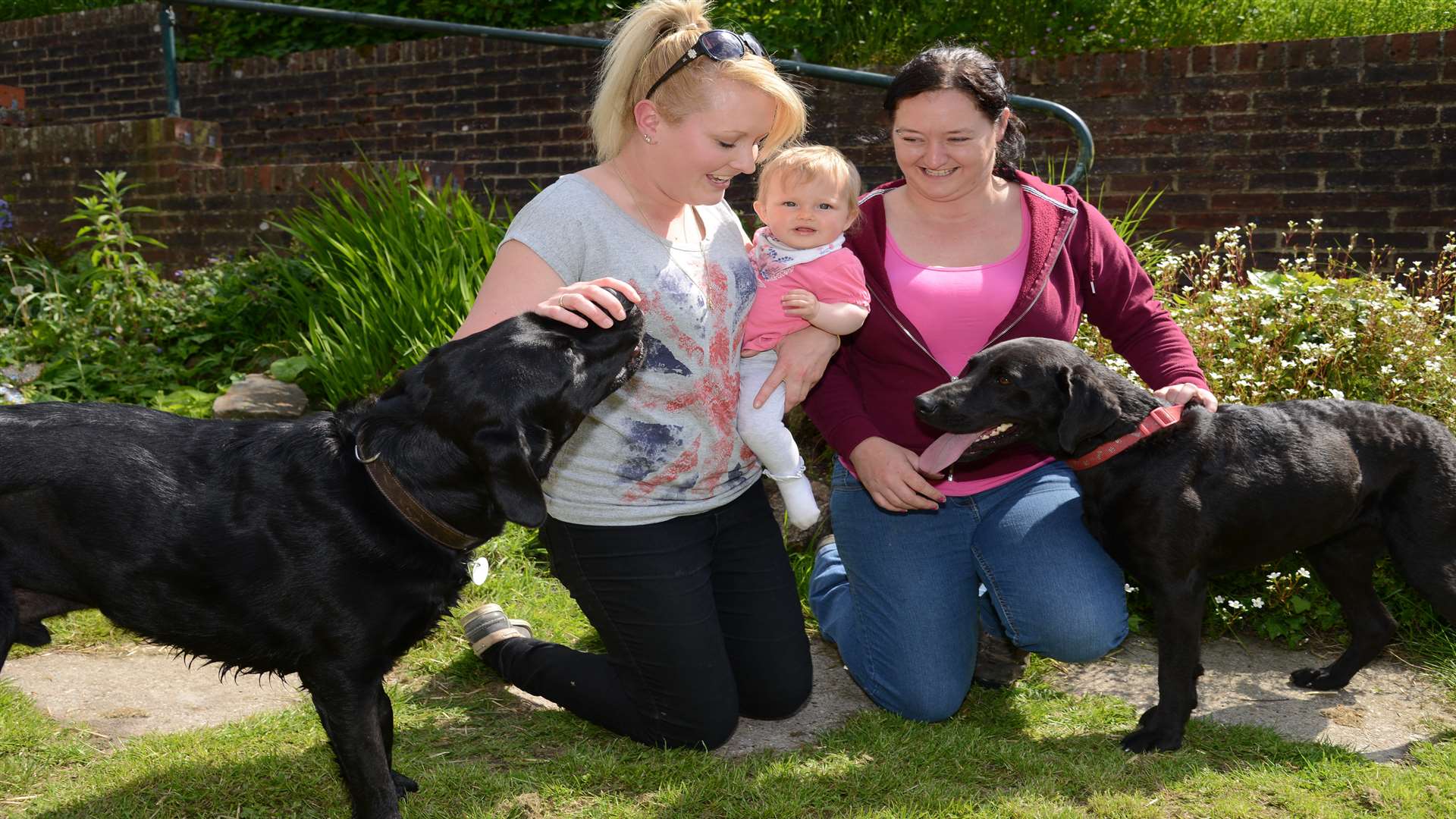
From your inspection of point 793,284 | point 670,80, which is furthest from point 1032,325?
point 670,80

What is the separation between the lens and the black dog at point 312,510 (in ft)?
8.39

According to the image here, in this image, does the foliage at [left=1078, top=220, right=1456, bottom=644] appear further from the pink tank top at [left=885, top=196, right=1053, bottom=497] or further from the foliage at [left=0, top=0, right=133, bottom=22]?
the foliage at [left=0, top=0, right=133, bottom=22]

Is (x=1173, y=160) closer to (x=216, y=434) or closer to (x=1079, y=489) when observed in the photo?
(x=1079, y=489)

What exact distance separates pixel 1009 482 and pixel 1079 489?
0.71ft

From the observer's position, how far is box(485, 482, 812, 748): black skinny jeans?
3242mm

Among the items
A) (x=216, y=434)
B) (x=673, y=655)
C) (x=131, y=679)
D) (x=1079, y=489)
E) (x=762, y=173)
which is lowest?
(x=131, y=679)

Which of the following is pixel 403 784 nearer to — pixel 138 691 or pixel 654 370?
pixel 138 691

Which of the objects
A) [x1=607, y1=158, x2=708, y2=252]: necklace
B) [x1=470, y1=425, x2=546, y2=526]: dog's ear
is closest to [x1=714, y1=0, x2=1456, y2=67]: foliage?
[x1=607, y1=158, x2=708, y2=252]: necklace

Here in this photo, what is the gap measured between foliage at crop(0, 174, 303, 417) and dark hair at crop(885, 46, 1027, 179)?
12.7 feet

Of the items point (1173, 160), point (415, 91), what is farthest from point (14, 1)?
point (1173, 160)

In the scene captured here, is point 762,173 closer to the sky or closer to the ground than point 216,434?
closer to the sky

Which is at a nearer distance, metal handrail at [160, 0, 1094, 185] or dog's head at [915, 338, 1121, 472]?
dog's head at [915, 338, 1121, 472]

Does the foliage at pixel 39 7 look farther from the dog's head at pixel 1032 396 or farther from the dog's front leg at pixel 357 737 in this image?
the dog's head at pixel 1032 396

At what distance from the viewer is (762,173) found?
3426mm
